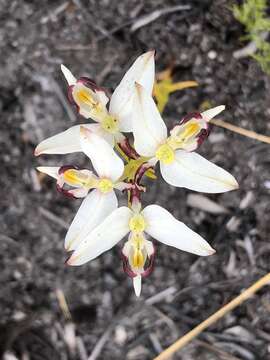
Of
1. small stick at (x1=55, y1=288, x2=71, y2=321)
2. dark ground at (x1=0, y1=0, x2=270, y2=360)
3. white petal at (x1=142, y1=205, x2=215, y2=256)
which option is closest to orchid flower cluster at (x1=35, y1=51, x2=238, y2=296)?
white petal at (x1=142, y1=205, x2=215, y2=256)

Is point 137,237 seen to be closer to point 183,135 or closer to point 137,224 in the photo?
point 137,224

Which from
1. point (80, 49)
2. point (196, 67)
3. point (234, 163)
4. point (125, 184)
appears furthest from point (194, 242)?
point (80, 49)

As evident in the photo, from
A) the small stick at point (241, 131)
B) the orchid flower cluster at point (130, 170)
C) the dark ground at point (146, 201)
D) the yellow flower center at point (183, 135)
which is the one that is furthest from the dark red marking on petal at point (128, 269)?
the small stick at point (241, 131)

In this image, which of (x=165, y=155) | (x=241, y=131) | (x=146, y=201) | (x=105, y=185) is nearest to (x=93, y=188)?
(x=105, y=185)

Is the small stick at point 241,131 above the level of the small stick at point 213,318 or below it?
above

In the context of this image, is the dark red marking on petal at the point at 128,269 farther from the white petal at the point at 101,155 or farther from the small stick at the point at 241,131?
the small stick at the point at 241,131

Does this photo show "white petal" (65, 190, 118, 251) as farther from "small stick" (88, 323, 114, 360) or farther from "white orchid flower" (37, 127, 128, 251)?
"small stick" (88, 323, 114, 360)

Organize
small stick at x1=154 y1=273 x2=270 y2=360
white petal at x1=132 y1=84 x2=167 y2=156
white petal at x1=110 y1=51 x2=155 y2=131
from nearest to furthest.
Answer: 1. white petal at x1=132 y1=84 x2=167 y2=156
2. white petal at x1=110 y1=51 x2=155 y2=131
3. small stick at x1=154 y1=273 x2=270 y2=360
